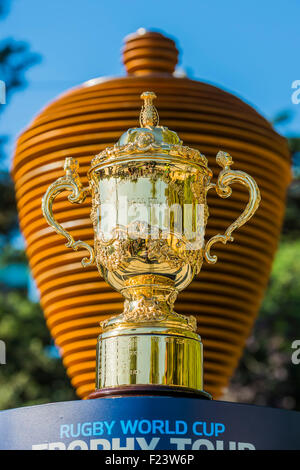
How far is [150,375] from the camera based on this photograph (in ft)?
6.95

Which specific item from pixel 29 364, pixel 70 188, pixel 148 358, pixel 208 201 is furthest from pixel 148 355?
pixel 29 364

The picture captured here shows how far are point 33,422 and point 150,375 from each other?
310 millimetres

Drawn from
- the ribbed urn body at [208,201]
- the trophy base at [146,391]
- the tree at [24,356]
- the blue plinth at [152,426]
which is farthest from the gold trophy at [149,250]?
the tree at [24,356]

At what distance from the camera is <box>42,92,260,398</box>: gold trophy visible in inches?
84.4

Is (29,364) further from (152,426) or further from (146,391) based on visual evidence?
(152,426)

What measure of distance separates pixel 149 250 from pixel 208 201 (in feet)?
4.52

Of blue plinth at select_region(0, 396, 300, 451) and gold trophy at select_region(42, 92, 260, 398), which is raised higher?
gold trophy at select_region(42, 92, 260, 398)

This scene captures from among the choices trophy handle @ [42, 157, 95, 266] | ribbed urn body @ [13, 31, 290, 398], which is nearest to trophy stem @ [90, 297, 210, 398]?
trophy handle @ [42, 157, 95, 266]

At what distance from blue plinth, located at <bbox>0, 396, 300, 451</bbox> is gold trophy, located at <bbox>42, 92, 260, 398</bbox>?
15 centimetres

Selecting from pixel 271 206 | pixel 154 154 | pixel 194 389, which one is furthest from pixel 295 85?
pixel 194 389

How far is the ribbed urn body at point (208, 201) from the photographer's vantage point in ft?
11.7

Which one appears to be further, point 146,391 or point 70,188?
point 70,188

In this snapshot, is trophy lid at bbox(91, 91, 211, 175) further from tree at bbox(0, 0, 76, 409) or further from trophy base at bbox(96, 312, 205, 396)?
tree at bbox(0, 0, 76, 409)

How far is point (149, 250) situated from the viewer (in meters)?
2.19
